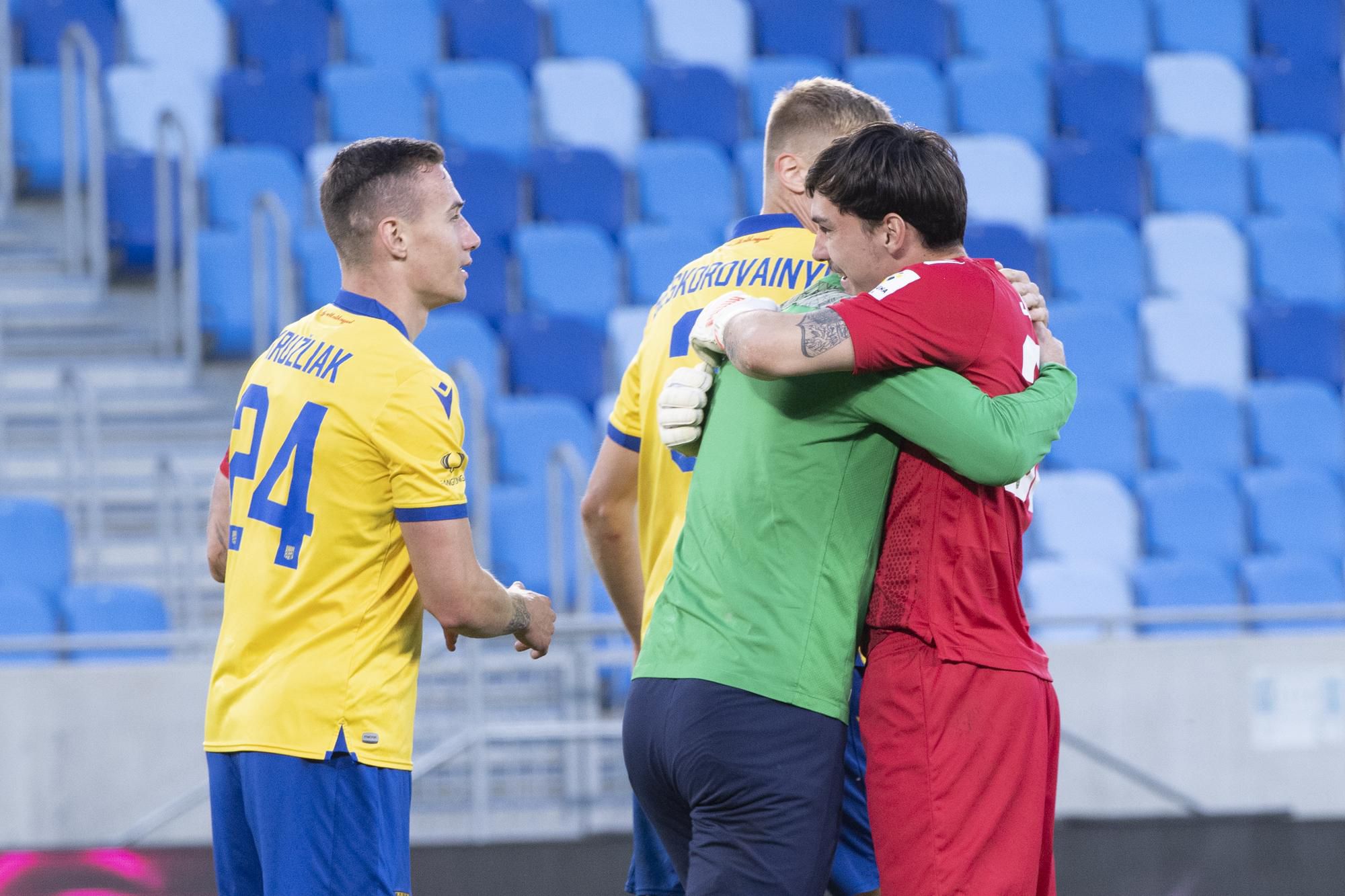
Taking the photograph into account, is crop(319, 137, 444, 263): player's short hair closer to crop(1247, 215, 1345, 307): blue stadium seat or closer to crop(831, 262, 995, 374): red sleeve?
crop(831, 262, 995, 374): red sleeve

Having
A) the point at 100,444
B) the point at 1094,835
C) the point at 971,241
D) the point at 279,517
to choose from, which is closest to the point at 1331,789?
the point at 1094,835

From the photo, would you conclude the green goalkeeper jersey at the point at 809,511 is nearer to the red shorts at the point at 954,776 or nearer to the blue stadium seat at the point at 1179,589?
the red shorts at the point at 954,776

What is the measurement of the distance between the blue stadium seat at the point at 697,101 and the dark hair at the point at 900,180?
6.99 metres

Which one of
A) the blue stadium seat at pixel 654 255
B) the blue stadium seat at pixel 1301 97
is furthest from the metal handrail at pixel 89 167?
the blue stadium seat at pixel 1301 97

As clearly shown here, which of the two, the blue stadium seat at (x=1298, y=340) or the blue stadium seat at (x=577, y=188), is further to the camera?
the blue stadium seat at (x=1298, y=340)

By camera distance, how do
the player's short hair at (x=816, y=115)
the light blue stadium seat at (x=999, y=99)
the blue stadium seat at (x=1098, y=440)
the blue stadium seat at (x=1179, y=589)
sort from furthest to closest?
the light blue stadium seat at (x=999, y=99) < the blue stadium seat at (x=1098, y=440) < the blue stadium seat at (x=1179, y=589) < the player's short hair at (x=816, y=115)

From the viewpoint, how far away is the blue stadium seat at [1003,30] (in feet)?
33.5

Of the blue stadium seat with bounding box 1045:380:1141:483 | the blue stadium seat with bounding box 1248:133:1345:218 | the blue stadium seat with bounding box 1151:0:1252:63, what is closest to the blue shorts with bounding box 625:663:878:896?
the blue stadium seat with bounding box 1045:380:1141:483

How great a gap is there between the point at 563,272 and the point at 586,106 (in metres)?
1.34

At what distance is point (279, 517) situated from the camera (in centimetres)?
272

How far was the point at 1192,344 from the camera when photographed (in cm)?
885

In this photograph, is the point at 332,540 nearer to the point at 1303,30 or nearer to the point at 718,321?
the point at 718,321

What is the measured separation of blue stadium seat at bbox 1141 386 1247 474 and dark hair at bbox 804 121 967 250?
6.30 meters

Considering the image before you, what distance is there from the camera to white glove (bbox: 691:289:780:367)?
Answer: 8.09ft
